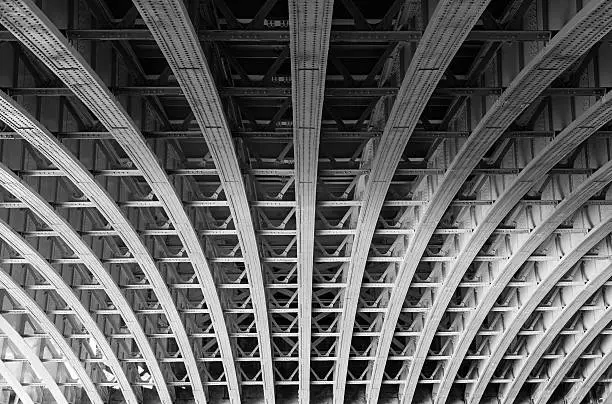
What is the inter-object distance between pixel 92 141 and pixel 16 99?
426 cm

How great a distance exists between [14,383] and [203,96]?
26.6m

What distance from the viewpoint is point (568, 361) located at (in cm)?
3875

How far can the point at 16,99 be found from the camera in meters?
18.3

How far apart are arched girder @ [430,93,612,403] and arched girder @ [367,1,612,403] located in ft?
5.06

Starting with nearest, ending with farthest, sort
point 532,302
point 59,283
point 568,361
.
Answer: point 59,283 → point 532,302 → point 568,361

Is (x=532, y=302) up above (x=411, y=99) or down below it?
below

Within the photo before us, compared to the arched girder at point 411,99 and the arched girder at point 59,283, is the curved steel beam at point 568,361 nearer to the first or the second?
the arched girder at point 411,99

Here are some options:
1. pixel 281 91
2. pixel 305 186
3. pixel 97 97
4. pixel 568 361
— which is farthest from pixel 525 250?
pixel 97 97

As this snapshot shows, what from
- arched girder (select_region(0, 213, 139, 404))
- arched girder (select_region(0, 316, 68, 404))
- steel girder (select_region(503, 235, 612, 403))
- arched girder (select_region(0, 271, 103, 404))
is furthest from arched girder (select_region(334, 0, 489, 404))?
arched girder (select_region(0, 316, 68, 404))

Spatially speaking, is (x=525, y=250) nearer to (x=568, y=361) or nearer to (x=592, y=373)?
(x=568, y=361)

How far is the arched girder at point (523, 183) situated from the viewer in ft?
60.2

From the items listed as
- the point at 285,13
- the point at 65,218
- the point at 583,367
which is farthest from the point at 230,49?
the point at 583,367

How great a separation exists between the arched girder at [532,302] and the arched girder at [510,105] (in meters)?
5.57

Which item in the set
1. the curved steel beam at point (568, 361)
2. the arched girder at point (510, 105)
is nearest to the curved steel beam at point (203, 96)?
the arched girder at point (510, 105)
